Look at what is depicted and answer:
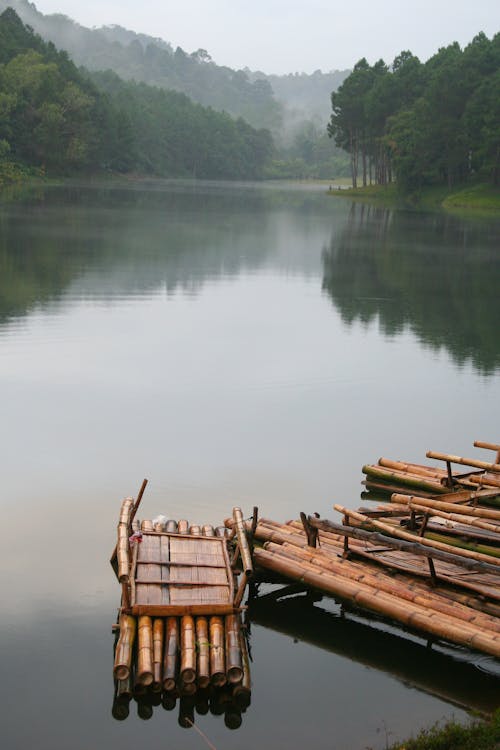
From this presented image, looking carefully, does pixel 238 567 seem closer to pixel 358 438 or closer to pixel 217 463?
pixel 217 463

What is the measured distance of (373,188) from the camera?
439 ft

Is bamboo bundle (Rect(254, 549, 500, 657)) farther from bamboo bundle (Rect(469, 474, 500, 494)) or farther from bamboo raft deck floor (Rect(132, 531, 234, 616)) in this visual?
bamboo bundle (Rect(469, 474, 500, 494))

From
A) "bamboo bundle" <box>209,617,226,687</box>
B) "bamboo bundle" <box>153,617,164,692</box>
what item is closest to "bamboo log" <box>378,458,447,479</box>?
"bamboo bundle" <box>209,617,226,687</box>

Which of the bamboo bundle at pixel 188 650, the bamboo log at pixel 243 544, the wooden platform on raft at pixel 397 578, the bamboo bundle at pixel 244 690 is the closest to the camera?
the bamboo bundle at pixel 188 650

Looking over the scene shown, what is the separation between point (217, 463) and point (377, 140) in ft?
383

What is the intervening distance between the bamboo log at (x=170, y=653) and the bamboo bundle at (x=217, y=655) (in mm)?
393

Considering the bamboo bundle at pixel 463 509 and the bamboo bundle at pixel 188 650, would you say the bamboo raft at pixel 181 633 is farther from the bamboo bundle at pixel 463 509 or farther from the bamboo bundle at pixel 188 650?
the bamboo bundle at pixel 463 509

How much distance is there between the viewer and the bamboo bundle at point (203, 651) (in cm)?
1016

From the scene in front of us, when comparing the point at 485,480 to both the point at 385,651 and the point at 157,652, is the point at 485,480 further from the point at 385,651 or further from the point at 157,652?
the point at 157,652

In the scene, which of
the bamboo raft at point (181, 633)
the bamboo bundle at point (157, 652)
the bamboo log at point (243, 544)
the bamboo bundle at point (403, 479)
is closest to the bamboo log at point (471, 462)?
the bamboo bundle at point (403, 479)

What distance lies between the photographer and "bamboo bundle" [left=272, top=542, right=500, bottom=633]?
37.4 ft

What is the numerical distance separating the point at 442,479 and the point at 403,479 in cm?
93

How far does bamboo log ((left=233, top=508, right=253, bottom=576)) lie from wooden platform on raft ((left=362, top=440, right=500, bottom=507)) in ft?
13.6

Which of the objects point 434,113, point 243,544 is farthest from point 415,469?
point 434,113
